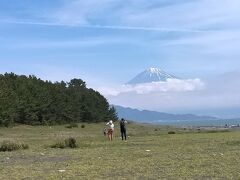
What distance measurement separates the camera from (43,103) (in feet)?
385

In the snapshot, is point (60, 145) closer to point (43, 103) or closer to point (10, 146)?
Answer: point (10, 146)

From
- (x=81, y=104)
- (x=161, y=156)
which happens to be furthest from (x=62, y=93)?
(x=161, y=156)

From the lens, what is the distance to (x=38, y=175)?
21359mm

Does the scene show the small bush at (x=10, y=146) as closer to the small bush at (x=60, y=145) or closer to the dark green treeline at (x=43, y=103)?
the small bush at (x=60, y=145)

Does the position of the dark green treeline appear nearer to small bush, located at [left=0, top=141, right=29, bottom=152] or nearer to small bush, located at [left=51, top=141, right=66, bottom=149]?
small bush, located at [left=51, top=141, right=66, bottom=149]

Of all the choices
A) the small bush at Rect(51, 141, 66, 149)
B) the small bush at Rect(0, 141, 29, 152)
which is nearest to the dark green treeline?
the small bush at Rect(51, 141, 66, 149)

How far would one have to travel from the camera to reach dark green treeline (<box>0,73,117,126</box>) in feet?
337

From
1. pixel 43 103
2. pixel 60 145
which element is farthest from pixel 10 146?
pixel 43 103

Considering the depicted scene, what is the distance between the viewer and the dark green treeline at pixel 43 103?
102588mm

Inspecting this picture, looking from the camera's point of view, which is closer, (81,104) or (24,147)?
(24,147)

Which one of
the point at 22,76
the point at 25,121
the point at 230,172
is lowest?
the point at 230,172

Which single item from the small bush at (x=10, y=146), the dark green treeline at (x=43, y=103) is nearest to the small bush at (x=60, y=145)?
the small bush at (x=10, y=146)

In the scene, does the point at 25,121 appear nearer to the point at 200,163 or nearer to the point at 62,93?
the point at 62,93

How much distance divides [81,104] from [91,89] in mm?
22161
